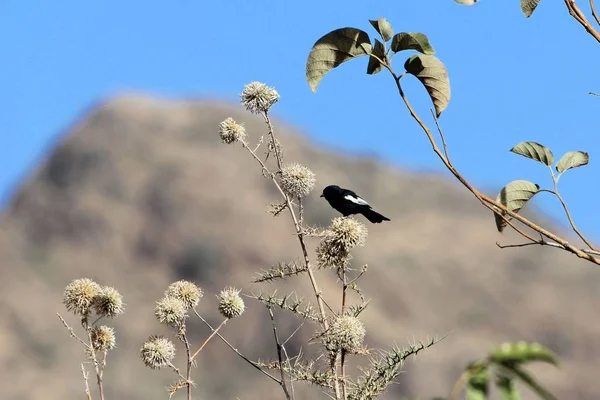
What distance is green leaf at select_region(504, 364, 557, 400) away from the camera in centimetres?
133

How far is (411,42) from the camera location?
10.7 feet

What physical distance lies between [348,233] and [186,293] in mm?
895

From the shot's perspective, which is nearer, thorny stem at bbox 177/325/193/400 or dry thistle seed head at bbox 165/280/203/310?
thorny stem at bbox 177/325/193/400

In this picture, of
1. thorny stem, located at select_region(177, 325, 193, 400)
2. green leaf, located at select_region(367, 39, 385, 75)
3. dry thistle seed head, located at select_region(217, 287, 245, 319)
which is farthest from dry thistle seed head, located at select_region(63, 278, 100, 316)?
green leaf, located at select_region(367, 39, 385, 75)

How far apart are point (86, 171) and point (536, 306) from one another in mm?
39338

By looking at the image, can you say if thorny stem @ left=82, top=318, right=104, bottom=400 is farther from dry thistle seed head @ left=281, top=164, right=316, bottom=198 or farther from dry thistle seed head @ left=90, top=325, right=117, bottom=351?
dry thistle seed head @ left=281, top=164, right=316, bottom=198

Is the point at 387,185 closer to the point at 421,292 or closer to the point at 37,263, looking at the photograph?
the point at 421,292

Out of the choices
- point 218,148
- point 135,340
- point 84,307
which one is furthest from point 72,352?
point 84,307

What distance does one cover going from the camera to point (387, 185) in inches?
3898

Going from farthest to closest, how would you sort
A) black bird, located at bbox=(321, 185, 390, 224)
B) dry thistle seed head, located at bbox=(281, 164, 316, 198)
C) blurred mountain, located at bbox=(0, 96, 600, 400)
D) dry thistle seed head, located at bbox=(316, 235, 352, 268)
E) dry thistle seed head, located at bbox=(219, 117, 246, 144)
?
blurred mountain, located at bbox=(0, 96, 600, 400) → black bird, located at bbox=(321, 185, 390, 224) → dry thistle seed head, located at bbox=(219, 117, 246, 144) → dry thistle seed head, located at bbox=(281, 164, 316, 198) → dry thistle seed head, located at bbox=(316, 235, 352, 268)

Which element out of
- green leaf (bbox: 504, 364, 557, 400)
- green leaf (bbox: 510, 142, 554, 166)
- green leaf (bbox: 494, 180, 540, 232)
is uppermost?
green leaf (bbox: 510, 142, 554, 166)

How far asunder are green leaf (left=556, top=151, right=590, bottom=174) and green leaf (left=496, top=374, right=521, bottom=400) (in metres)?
2.04

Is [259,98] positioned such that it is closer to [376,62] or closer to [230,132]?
[230,132]

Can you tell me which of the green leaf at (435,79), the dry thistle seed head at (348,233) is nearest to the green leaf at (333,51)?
the green leaf at (435,79)
